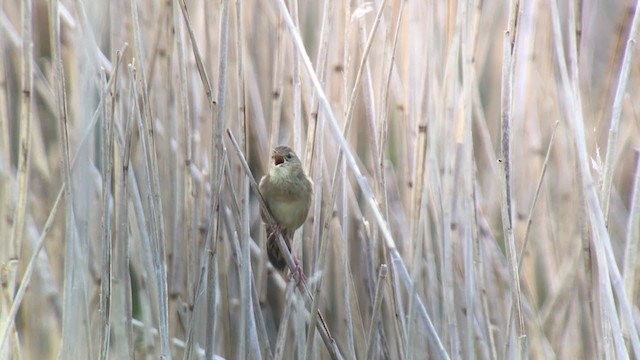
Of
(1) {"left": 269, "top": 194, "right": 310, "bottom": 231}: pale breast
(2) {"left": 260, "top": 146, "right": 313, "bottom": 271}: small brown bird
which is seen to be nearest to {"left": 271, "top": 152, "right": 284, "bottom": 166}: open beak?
(2) {"left": 260, "top": 146, "right": 313, "bottom": 271}: small brown bird

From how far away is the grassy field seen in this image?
6.63ft

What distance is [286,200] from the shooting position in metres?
Answer: 2.45

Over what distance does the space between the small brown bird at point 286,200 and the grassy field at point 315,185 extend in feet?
0.16

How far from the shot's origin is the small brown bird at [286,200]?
7.98ft

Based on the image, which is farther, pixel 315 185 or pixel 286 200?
pixel 286 200

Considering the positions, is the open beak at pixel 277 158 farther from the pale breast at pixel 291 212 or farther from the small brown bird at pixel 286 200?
the pale breast at pixel 291 212

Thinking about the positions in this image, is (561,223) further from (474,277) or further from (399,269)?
(399,269)

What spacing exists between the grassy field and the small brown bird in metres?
0.05

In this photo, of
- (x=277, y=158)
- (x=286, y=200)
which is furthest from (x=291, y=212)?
(x=277, y=158)

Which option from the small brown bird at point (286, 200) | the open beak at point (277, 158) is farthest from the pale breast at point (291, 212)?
the open beak at point (277, 158)

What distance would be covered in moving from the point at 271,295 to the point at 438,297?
24.7 inches

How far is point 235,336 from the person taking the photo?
8.68 feet

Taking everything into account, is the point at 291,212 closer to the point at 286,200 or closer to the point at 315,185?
the point at 286,200

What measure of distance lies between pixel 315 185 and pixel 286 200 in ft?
0.69
